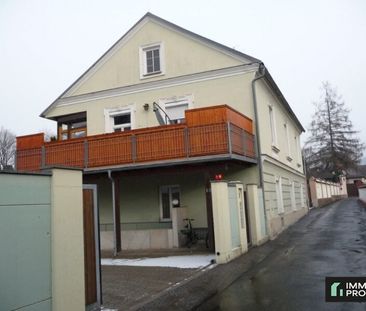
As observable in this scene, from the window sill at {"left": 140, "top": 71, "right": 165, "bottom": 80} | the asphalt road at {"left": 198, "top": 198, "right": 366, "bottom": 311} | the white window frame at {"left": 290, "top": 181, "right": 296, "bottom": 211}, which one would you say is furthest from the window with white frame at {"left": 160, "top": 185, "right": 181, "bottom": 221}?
the white window frame at {"left": 290, "top": 181, "right": 296, "bottom": 211}

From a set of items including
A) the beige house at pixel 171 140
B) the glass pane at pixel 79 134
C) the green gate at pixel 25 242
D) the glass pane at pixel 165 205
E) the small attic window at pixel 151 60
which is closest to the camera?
the green gate at pixel 25 242

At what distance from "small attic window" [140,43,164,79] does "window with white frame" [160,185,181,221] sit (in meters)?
4.90

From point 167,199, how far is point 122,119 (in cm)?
422

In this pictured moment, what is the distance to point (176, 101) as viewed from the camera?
16.7 m

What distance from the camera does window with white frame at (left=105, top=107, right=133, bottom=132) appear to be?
57.9 ft

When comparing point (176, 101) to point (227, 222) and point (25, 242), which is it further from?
point (25, 242)

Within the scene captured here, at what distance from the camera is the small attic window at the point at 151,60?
17328mm

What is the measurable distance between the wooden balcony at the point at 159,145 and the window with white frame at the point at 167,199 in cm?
303

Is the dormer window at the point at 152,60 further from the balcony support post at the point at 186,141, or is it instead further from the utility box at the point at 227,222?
the utility box at the point at 227,222

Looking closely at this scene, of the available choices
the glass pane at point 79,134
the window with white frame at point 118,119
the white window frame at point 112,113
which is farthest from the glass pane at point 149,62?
the glass pane at point 79,134

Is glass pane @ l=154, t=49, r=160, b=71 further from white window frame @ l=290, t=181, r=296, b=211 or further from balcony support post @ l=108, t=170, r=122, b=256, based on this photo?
white window frame @ l=290, t=181, r=296, b=211

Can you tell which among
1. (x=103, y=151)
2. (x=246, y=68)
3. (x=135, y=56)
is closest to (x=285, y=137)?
(x=246, y=68)

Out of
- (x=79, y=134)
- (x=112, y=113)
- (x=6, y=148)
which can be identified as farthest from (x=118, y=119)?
(x=6, y=148)

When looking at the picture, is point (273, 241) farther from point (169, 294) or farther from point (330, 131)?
point (330, 131)
